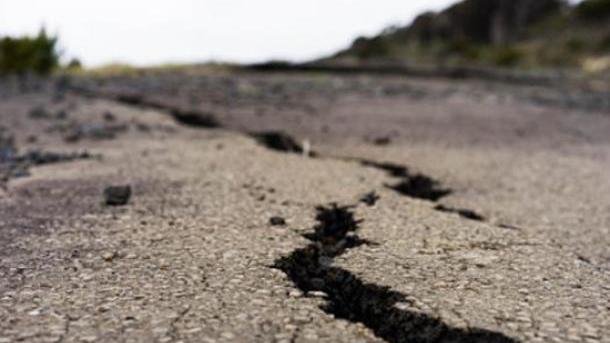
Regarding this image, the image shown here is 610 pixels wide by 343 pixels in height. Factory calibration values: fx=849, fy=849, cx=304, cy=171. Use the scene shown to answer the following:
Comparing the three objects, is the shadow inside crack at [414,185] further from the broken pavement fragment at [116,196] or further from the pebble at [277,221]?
the broken pavement fragment at [116,196]

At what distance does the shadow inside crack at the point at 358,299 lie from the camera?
2.28m

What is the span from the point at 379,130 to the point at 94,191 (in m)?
4.21

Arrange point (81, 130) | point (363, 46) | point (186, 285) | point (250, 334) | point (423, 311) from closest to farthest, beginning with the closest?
point (250, 334)
point (423, 311)
point (186, 285)
point (81, 130)
point (363, 46)

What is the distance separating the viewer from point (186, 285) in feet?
8.65

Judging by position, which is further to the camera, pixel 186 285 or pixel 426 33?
pixel 426 33

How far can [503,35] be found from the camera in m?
37.0

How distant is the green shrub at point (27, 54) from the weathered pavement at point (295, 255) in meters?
10.1

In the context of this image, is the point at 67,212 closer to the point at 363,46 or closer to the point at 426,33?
the point at 363,46

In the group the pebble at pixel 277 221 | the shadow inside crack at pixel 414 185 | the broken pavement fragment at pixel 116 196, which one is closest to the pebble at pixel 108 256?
the pebble at pixel 277 221

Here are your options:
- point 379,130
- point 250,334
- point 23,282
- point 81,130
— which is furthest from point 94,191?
point 379,130

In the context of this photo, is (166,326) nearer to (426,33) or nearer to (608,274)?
(608,274)

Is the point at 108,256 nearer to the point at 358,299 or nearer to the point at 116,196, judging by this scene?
the point at 358,299

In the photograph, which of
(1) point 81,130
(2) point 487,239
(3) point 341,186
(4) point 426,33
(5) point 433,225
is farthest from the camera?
(4) point 426,33

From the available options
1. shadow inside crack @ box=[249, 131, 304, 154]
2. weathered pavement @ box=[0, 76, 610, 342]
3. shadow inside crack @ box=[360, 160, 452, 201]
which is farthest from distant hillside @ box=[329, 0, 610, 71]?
weathered pavement @ box=[0, 76, 610, 342]
